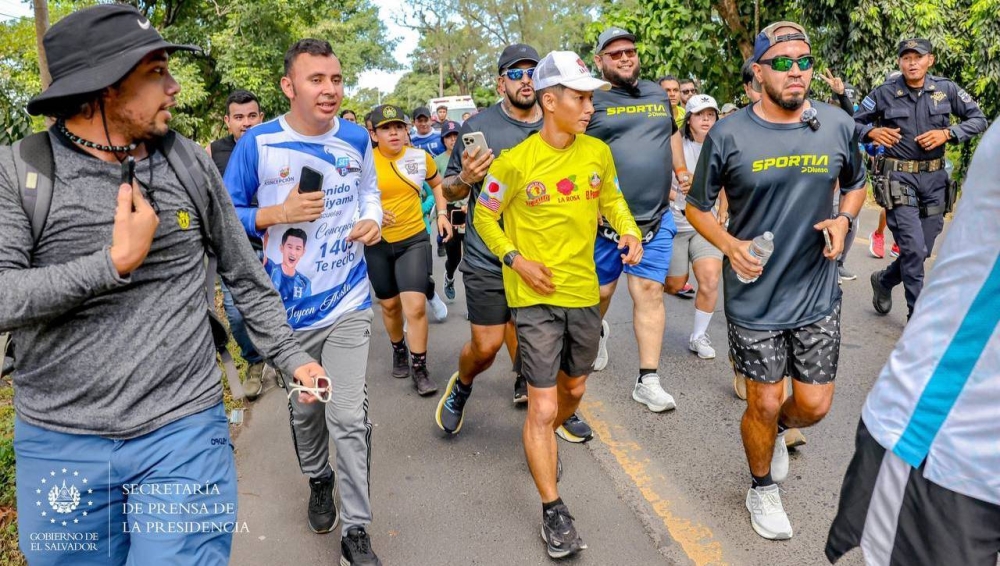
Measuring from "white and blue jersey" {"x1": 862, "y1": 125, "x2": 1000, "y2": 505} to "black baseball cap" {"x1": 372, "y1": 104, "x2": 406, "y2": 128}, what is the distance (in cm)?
488

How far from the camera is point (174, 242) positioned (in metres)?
2.21

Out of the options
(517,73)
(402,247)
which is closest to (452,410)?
(402,247)

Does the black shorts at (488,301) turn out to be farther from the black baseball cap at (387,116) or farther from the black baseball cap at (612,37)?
the black baseball cap at (387,116)

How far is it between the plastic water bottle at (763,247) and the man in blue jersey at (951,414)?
140 centimetres

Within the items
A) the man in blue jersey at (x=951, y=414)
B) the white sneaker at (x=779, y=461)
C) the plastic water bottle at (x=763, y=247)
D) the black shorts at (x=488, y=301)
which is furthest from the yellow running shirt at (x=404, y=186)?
the man in blue jersey at (x=951, y=414)

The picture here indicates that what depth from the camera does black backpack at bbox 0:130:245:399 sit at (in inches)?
76.1

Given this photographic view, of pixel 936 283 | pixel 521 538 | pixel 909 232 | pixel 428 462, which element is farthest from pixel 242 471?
pixel 909 232

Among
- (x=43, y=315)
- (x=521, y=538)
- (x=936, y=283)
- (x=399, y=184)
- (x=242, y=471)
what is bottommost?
(x=242, y=471)

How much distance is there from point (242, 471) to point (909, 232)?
5.33m

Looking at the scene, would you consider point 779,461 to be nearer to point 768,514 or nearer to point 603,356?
point 768,514

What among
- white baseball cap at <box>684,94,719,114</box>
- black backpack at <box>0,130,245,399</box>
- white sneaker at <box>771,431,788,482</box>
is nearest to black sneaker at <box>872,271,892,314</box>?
white baseball cap at <box>684,94,719,114</box>

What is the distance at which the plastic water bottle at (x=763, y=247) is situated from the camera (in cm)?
332

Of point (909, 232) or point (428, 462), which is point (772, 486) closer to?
point (428, 462)

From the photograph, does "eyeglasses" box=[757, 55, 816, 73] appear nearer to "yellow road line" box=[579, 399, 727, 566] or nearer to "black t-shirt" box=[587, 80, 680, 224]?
"black t-shirt" box=[587, 80, 680, 224]
